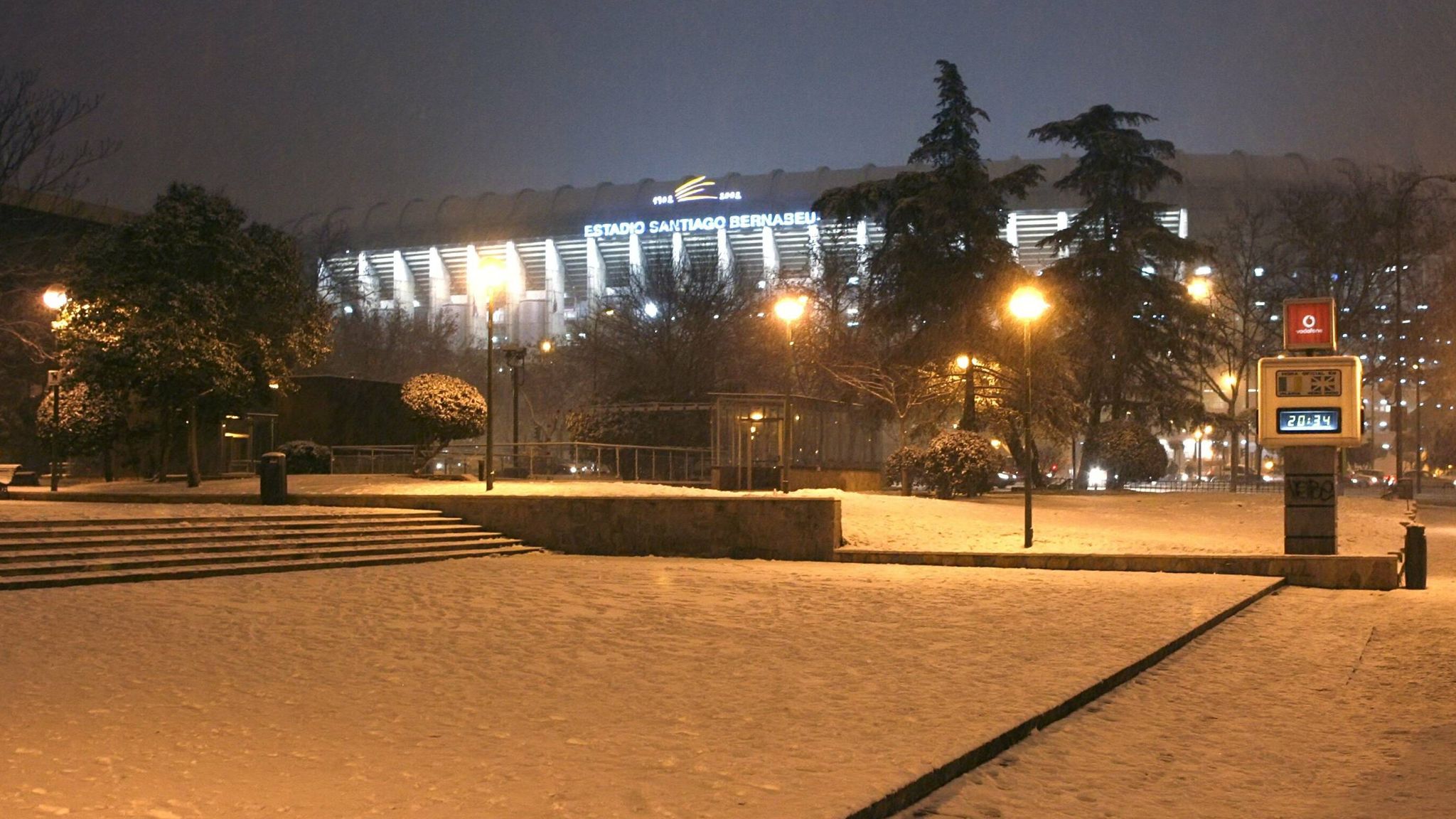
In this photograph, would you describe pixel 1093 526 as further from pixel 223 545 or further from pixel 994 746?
pixel 994 746

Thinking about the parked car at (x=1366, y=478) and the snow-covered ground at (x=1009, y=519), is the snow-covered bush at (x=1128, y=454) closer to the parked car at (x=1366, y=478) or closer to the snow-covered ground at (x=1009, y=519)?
the snow-covered ground at (x=1009, y=519)

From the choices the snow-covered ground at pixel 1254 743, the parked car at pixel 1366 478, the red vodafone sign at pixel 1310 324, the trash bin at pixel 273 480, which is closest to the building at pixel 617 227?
the parked car at pixel 1366 478

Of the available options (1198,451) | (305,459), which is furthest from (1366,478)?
(305,459)

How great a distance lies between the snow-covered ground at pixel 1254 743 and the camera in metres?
6.30

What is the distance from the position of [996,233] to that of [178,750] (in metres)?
32.4

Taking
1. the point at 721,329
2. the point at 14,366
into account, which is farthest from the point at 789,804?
the point at 721,329

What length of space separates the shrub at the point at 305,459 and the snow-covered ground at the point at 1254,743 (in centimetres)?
2352

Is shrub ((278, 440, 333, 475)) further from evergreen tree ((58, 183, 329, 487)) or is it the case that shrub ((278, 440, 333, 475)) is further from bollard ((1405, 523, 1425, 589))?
bollard ((1405, 523, 1425, 589))

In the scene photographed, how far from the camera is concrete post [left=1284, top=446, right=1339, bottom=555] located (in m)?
18.2

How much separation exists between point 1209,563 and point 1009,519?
767cm

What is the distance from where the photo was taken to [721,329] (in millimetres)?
50438

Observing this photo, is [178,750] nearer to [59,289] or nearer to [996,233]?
[59,289]

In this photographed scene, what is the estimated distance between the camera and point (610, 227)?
105 m

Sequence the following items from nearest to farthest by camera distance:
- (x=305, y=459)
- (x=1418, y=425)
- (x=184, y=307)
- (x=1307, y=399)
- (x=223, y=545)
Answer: (x=223, y=545) < (x=1307, y=399) < (x=184, y=307) < (x=305, y=459) < (x=1418, y=425)
